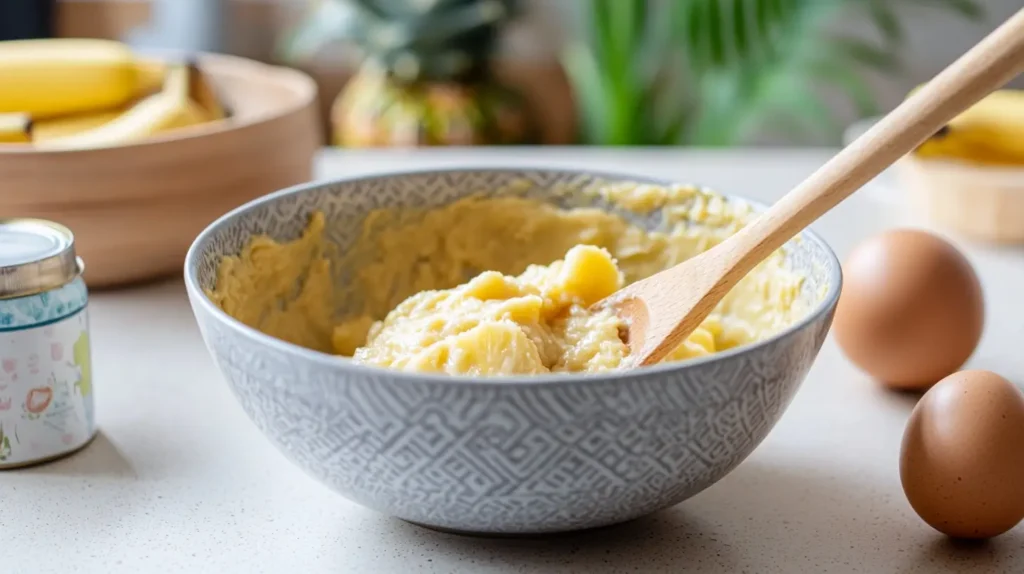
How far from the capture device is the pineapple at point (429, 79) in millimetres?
3281

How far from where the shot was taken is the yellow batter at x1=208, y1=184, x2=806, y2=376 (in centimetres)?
90

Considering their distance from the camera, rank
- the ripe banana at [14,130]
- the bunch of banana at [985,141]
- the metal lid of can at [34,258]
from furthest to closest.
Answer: the bunch of banana at [985,141]
the ripe banana at [14,130]
the metal lid of can at [34,258]

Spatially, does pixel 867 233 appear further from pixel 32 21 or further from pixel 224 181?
pixel 32 21

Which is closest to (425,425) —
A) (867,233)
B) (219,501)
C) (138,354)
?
(219,501)

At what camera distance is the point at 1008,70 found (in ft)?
2.50

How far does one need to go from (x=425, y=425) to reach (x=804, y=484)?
401 mm

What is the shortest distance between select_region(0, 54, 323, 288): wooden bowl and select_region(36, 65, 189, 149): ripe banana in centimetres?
4

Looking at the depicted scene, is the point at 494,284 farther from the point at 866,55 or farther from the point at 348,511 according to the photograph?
the point at 866,55

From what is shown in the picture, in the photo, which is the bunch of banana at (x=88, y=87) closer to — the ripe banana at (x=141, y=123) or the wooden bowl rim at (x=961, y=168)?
the ripe banana at (x=141, y=123)

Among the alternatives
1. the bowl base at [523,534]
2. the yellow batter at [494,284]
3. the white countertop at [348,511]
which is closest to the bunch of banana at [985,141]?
the white countertop at [348,511]

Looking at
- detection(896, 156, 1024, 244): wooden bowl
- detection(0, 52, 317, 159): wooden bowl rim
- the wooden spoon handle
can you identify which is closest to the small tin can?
detection(0, 52, 317, 159): wooden bowl rim

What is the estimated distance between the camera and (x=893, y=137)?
0.80 m

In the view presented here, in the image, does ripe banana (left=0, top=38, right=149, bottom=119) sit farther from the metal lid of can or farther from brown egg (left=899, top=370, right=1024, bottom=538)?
brown egg (left=899, top=370, right=1024, bottom=538)

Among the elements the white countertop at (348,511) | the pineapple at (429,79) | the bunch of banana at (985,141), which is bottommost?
the pineapple at (429,79)
